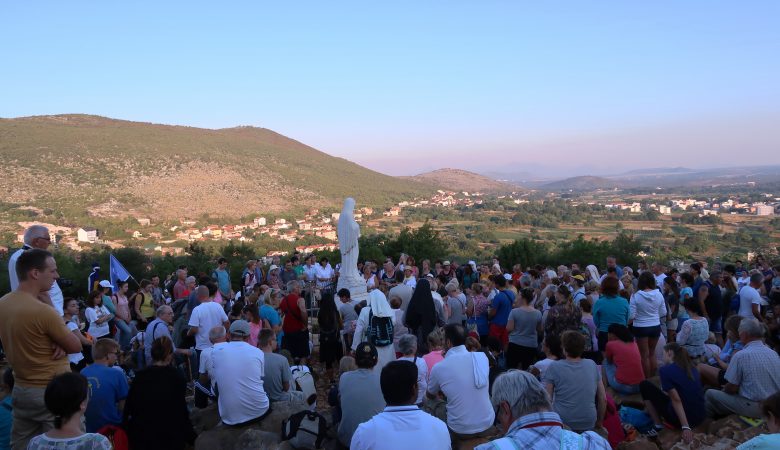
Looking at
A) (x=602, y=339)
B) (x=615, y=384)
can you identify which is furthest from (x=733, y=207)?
(x=615, y=384)

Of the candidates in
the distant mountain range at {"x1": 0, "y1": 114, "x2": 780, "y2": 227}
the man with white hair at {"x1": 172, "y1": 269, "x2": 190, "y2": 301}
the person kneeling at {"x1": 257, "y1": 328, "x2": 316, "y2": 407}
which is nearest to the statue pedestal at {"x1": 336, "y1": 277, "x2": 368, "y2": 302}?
the man with white hair at {"x1": 172, "y1": 269, "x2": 190, "y2": 301}

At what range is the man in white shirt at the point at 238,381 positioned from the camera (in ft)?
16.6

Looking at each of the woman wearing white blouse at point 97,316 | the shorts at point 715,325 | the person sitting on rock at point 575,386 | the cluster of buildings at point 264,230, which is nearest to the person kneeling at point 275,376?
the person sitting on rock at point 575,386

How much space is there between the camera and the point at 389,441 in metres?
3.03

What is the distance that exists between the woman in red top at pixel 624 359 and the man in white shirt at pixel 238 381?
3.85m

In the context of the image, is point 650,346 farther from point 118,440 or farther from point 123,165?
point 123,165

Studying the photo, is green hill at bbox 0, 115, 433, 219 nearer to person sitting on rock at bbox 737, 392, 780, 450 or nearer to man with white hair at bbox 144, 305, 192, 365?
man with white hair at bbox 144, 305, 192, 365

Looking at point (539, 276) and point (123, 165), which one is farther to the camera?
point (123, 165)

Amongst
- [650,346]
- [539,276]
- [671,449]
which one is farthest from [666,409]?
[539,276]

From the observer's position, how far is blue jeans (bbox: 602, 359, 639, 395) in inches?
241

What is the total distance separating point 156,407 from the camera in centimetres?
477

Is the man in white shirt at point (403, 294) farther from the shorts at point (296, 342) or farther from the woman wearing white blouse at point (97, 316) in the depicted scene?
the woman wearing white blouse at point (97, 316)

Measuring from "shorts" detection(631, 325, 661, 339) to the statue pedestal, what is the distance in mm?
5757

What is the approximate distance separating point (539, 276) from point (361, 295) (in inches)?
153
